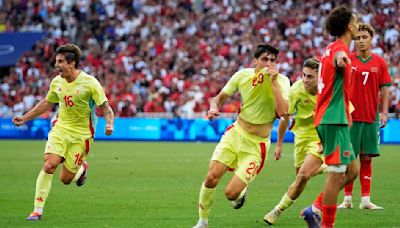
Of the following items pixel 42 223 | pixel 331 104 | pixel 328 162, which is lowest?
pixel 42 223

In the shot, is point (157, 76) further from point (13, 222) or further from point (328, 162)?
point (328, 162)

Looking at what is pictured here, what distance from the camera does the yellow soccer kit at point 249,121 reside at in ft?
36.7

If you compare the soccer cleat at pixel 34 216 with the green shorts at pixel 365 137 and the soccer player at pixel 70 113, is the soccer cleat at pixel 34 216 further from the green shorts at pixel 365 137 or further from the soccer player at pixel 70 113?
the green shorts at pixel 365 137

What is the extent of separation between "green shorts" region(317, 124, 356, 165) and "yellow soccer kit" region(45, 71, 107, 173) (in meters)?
4.32

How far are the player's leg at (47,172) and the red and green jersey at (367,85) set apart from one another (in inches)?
168

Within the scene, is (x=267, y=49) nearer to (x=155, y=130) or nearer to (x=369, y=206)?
(x=369, y=206)

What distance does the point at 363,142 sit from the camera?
13.1 m

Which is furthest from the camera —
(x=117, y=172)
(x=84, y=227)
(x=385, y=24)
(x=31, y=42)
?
(x=31, y=42)

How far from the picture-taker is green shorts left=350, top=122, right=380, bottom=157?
13.1 meters

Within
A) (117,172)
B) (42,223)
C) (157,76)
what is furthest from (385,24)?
(42,223)

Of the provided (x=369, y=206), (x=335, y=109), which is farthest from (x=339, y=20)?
(x=369, y=206)

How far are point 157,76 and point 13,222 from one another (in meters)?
26.7

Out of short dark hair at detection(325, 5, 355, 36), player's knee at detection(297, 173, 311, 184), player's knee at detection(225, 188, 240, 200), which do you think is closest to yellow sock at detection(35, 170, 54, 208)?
player's knee at detection(225, 188, 240, 200)

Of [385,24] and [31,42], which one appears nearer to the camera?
[385,24]
